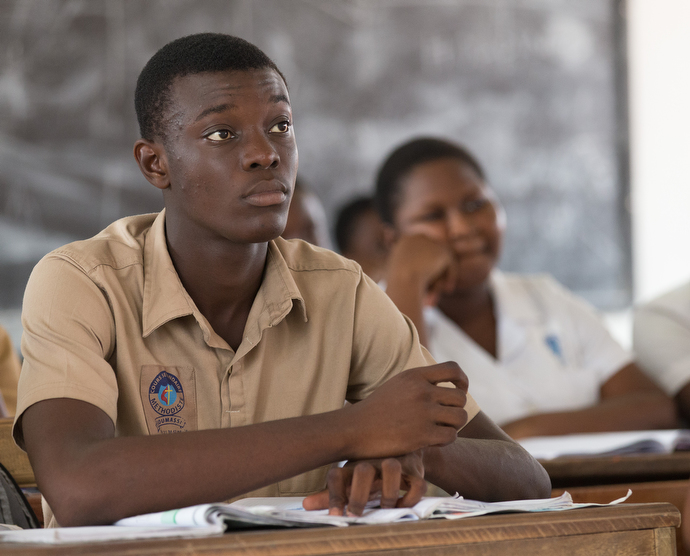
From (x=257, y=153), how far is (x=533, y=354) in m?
1.50

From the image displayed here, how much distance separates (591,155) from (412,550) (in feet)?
13.0

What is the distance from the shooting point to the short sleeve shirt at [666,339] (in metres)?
2.49

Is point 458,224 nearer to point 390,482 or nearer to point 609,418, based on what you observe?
point 609,418

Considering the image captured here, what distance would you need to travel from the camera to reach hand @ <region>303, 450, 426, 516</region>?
3.00 feet

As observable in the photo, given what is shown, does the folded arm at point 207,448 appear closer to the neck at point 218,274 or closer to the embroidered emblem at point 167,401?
the embroidered emblem at point 167,401

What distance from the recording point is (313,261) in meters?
1.41

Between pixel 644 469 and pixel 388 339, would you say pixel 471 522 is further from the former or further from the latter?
pixel 644 469

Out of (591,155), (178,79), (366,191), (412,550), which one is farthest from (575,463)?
(591,155)

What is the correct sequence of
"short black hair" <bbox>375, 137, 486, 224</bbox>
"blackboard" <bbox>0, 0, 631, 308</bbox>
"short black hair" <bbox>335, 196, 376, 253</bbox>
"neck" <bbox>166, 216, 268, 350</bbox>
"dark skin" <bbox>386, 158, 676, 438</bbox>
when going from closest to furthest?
"neck" <bbox>166, 216, 268, 350</bbox> < "dark skin" <bbox>386, 158, 676, 438</bbox> < "short black hair" <bbox>375, 137, 486, 224</bbox> < "blackboard" <bbox>0, 0, 631, 308</bbox> < "short black hair" <bbox>335, 196, 376, 253</bbox>

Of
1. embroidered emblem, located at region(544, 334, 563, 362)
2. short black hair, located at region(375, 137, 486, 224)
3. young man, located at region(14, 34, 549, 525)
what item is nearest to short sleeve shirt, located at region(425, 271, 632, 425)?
embroidered emblem, located at region(544, 334, 563, 362)

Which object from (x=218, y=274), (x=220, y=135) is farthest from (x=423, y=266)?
(x=220, y=135)

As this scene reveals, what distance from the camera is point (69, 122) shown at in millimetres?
3709

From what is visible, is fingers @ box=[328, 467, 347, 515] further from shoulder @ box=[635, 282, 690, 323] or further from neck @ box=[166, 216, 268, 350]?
shoulder @ box=[635, 282, 690, 323]

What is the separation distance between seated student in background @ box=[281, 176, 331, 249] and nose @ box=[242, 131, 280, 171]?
199 centimetres
